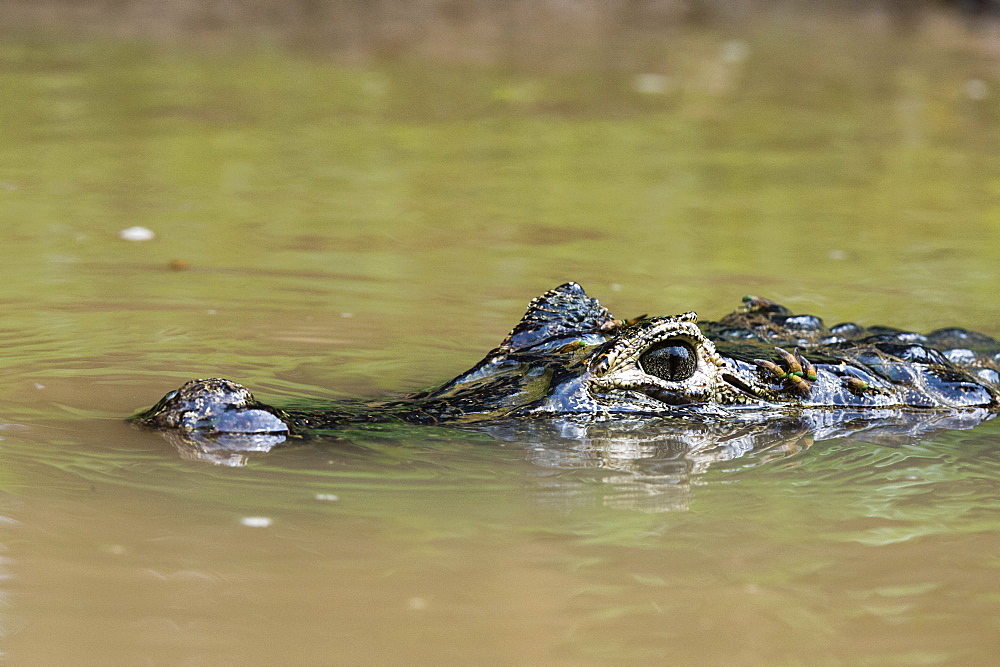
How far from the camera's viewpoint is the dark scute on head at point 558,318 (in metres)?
4.55

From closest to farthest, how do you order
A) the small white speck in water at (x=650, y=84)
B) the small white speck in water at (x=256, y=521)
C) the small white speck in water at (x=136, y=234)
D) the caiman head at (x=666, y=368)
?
the small white speck in water at (x=256, y=521) < the caiman head at (x=666, y=368) < the small white speck in water at (x=136, y=234) < the small white speck in water at (x=650, y=84)

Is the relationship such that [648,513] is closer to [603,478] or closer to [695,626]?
[603,478]

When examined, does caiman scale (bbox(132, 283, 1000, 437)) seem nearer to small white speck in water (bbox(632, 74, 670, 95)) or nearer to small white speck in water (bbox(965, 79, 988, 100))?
small white speck in water (bbox(632, 74, 670, 95))

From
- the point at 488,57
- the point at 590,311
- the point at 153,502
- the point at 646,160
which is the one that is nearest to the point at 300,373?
the point at 590,311

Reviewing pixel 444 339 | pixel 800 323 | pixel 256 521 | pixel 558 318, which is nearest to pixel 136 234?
pixel 444 339

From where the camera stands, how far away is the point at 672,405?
4.36 metres

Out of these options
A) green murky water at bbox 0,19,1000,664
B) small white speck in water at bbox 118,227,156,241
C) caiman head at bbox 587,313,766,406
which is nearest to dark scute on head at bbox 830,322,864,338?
green murky water at bbox 0,19,1000,664

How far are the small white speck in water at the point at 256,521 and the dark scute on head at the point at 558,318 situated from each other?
1.31 meters

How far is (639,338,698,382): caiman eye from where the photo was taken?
4.24 m

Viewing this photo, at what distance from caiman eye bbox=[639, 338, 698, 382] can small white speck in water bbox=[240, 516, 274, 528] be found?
1.39 m

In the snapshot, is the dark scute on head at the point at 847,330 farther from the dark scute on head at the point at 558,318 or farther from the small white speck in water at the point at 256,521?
the small white speck in water at the point at 256,521

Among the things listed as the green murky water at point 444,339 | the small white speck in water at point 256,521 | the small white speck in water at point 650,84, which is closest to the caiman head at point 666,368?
Answer: the green murky water at point 444,339

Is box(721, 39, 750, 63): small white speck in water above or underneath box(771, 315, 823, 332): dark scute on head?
above

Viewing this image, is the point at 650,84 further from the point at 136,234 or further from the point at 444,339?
the point at 444,339
